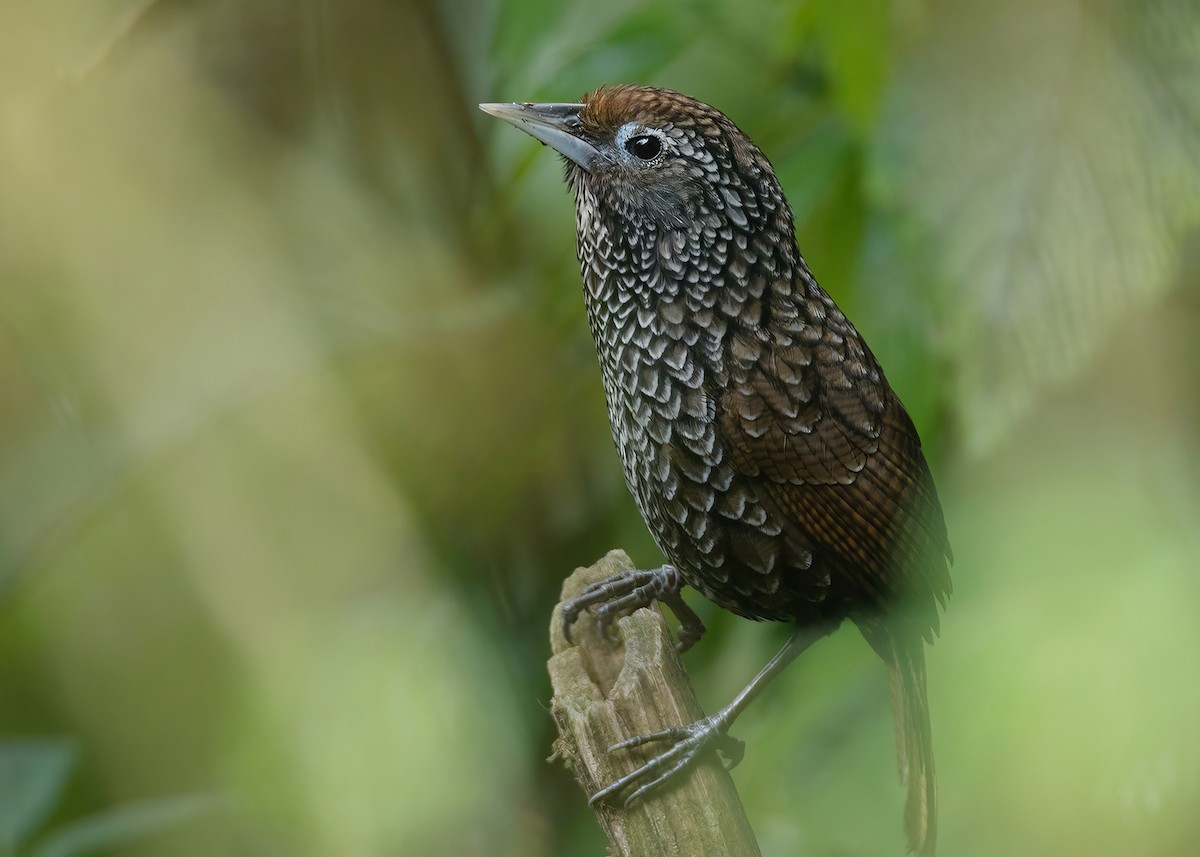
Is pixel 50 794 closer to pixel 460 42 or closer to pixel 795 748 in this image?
pixel 795 748

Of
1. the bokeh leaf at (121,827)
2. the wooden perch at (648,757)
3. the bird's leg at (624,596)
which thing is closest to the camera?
the wooden perch at (648,757)

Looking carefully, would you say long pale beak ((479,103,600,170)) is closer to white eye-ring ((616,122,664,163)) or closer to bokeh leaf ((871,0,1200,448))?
white eye-ring ((616,122,664,163))

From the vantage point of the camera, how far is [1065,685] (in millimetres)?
1476

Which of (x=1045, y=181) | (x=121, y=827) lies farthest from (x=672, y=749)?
(x=121, y=827)

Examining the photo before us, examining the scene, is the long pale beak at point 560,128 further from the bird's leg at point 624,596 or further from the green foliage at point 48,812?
the green foliage at point 48,812

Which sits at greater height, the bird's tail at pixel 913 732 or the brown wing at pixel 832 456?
the brown wing at pixel 832 456

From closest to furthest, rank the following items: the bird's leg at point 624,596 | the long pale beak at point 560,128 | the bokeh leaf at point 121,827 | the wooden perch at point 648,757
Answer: the wooden perch at point 648,757, the long pale beak at point 560,128, the bird's leg at point 624,596, the bokeh leaf at point 121,827

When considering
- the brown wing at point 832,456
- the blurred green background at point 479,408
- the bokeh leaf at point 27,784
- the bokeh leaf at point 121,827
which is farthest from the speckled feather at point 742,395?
the bokeh leaf at point 27,784

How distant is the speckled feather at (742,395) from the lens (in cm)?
150

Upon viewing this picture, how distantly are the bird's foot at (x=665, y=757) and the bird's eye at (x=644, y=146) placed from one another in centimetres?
75

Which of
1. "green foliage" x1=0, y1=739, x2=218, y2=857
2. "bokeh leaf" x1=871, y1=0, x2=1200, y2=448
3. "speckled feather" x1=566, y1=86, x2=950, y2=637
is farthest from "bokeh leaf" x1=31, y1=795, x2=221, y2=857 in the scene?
"bokeh leaf" x1=871, y1=0, x2=1200, y2=448

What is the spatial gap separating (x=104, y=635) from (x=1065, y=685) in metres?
1.98

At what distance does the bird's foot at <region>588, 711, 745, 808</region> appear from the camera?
4.77 ft

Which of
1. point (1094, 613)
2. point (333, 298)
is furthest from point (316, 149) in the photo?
point (1094, 613)
